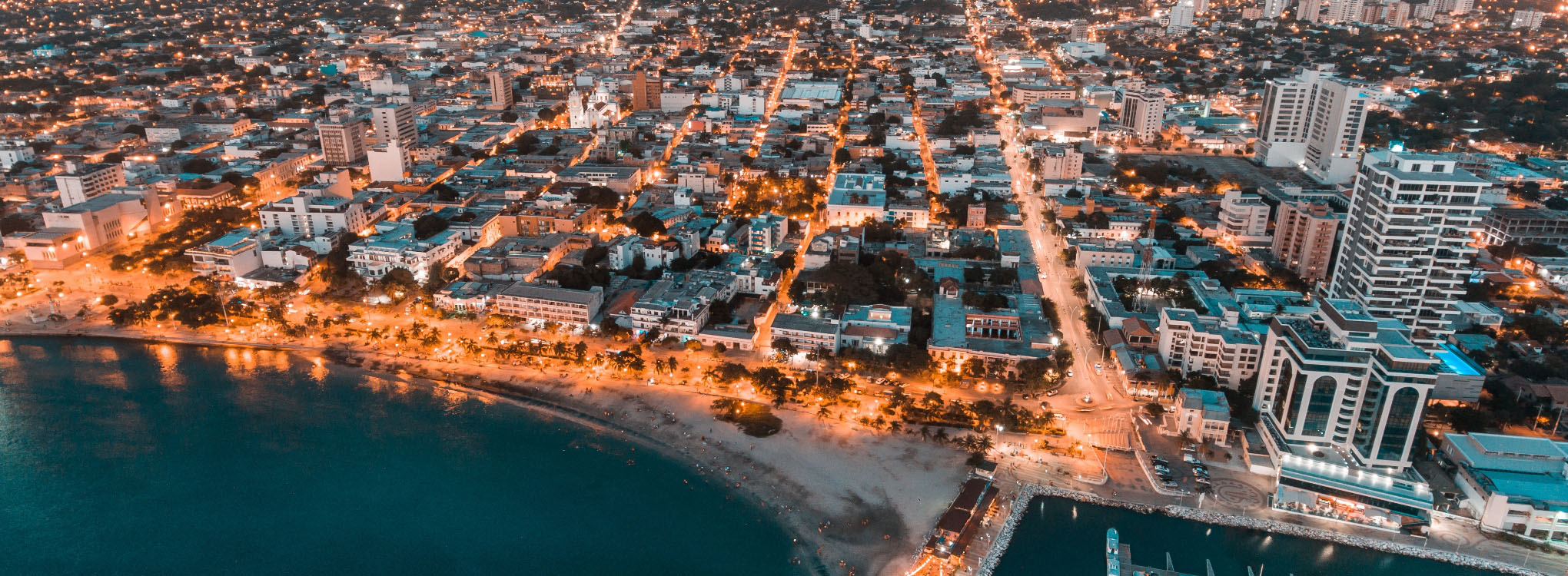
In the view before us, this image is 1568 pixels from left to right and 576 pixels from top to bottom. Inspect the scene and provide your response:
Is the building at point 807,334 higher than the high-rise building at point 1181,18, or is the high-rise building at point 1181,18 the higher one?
the high-rise building at point 1181,18

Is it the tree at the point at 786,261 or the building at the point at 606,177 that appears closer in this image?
the tree at the point at 786,261

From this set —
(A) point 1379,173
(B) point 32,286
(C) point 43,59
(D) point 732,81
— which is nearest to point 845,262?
(A) point 1379,173

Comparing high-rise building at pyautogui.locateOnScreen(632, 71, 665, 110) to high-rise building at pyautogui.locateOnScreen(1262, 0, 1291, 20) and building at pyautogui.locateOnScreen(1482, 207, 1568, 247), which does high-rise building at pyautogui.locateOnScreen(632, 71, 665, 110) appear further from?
high-rise building at pyautogui.locateOnScreen(1262, 0, 1291, 20)

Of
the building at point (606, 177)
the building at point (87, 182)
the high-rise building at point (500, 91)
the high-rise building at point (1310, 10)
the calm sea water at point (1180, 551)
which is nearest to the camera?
the calm sea water at point (1180, 551)

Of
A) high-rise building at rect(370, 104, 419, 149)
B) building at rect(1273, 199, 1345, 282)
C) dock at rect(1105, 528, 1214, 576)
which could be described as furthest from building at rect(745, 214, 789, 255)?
high-rise building at rect(370, 104, 419, 149)

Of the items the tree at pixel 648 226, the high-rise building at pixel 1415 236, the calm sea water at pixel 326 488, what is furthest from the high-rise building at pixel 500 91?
the high-rise building at pixel 1415 236

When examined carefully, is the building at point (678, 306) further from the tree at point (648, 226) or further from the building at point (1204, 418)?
the building at point (1204, 418)

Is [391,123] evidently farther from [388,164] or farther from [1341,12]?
[1341,12]
